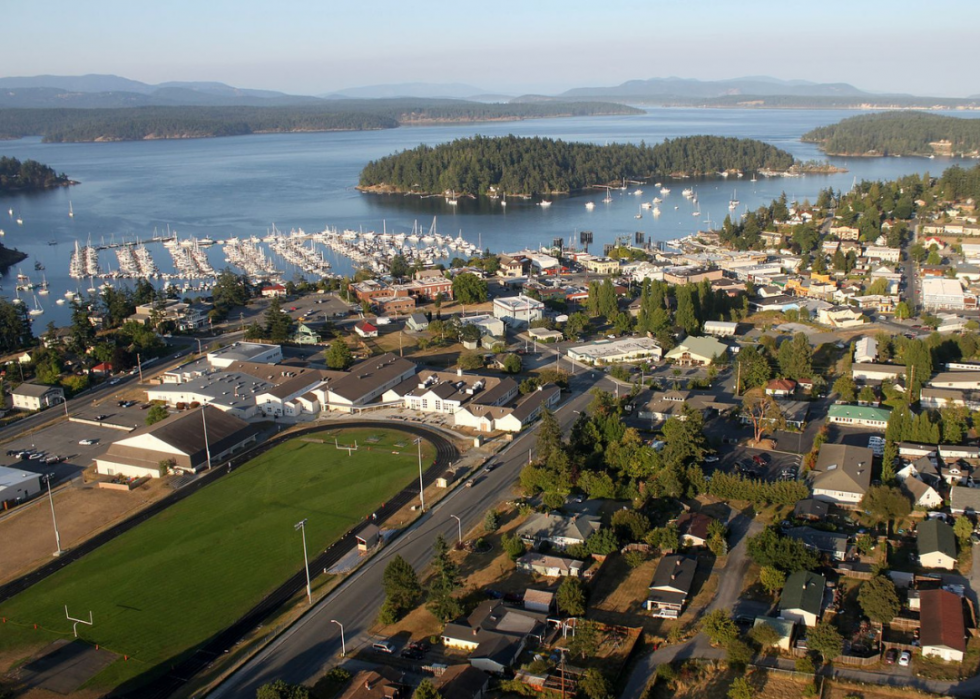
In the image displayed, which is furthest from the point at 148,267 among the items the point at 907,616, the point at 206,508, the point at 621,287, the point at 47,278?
the point at 907,616

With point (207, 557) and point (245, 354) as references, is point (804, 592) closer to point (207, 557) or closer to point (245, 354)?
point (207, 557)

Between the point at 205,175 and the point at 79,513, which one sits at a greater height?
the point at 205,175

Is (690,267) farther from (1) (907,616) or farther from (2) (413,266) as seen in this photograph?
(1) (907,616)

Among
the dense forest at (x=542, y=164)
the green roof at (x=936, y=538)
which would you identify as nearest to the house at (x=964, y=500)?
Answer: the green roof at (x=936, y=538)

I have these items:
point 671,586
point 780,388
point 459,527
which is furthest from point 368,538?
point 780,388

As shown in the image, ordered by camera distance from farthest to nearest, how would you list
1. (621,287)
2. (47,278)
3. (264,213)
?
(264,213)
(47,278)
(621,287)

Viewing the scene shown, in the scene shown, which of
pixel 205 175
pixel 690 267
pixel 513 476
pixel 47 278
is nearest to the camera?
pixel 513 476
